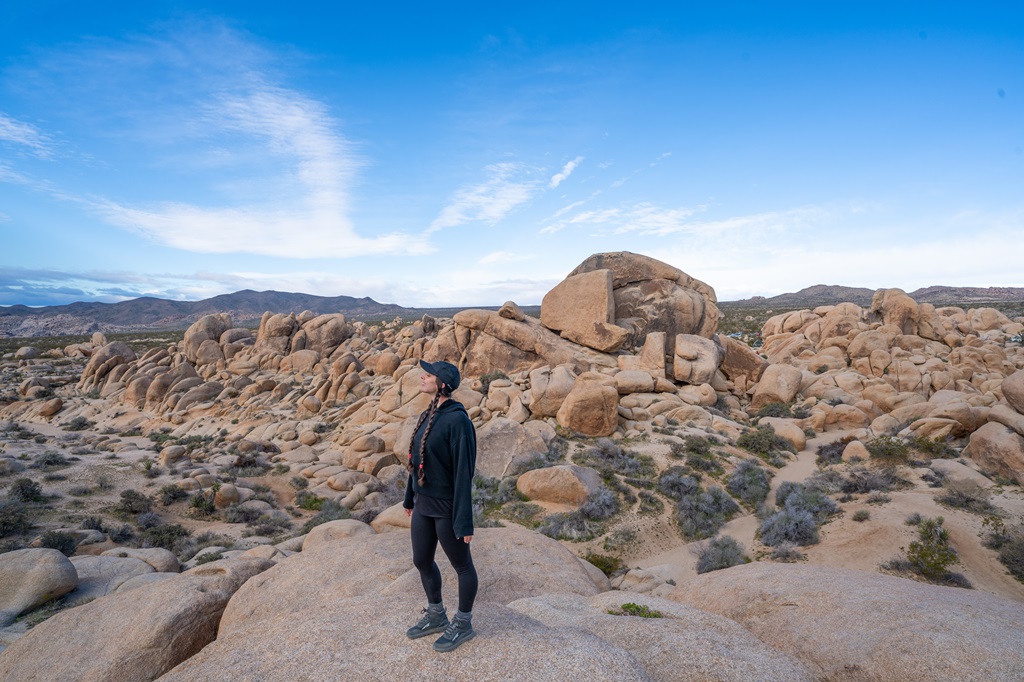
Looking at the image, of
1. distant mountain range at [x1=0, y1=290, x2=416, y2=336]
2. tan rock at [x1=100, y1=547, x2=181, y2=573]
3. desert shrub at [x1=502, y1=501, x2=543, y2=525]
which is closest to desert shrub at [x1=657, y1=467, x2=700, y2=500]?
desert shrub at [x1=502, y1=501, x2=543, y2=525]

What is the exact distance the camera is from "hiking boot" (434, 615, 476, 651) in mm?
4539

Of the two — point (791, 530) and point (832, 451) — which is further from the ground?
point (832, 451)

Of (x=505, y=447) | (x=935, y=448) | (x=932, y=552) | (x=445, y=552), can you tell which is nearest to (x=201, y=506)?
(x=505, y=447)

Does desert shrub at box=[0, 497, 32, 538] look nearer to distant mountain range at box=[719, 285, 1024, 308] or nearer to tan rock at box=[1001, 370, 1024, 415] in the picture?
tan rock at box=[1001, 370, 1024, 415]

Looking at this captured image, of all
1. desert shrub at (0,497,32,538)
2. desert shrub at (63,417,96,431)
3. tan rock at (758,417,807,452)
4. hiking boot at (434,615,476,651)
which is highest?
hiking boot at (434,615,476,651)

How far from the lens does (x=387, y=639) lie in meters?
4.77

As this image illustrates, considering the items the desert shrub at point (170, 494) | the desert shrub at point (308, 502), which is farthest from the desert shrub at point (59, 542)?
the desert shrub at point (308, 502)

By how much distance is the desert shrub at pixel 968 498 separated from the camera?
11289 mm

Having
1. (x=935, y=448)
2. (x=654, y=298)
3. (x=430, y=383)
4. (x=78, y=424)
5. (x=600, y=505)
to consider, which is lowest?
(x=78, y=424)

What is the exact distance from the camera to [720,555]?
1101cm

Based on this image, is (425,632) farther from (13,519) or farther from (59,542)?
(13,519)

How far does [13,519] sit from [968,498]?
26.2m

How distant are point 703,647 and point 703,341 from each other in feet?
71.5

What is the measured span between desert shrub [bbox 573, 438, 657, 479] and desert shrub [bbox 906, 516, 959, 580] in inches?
308
